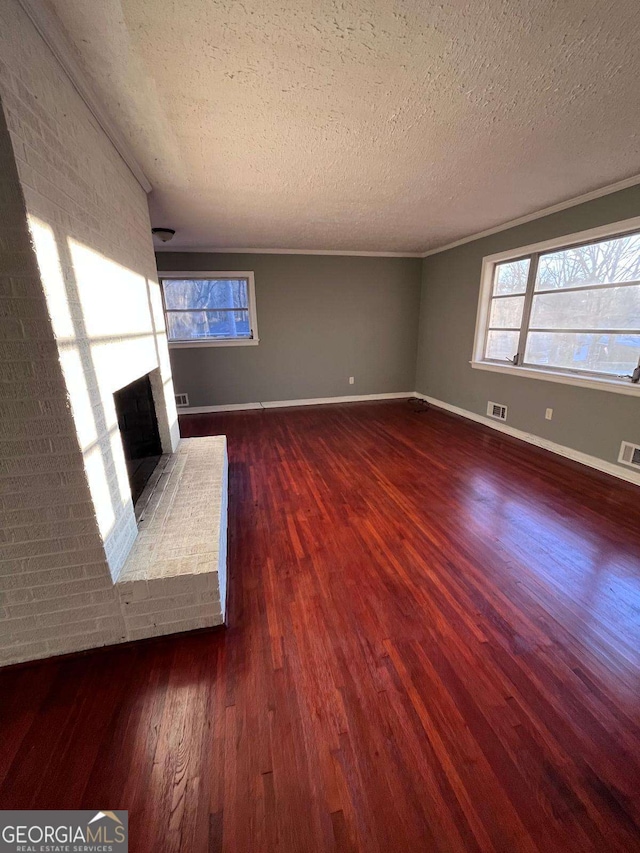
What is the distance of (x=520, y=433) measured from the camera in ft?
12.9

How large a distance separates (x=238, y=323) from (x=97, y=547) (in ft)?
14.6

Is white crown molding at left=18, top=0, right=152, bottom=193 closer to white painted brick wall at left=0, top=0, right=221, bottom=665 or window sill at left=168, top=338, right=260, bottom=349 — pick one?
white painted brick wall at left=0, top=0, right=221, bottom=665

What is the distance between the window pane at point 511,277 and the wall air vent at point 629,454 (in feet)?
6.58

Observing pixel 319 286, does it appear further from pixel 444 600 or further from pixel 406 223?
pixel 444 600

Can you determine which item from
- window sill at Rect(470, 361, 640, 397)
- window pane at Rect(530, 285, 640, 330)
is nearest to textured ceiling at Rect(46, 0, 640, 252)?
window pane at Rect(530, 285, 640, 330)

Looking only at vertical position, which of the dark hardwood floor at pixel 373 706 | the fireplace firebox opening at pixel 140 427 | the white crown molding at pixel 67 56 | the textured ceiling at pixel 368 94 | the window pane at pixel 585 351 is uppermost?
the textured ceiling at pixel 368 94

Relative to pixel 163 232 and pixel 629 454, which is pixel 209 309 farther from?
pixel 629 454

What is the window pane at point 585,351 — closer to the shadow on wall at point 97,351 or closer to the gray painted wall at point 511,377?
the gray painted wall at point 511,377

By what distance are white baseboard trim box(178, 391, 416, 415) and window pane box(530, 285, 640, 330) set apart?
8.69 feet

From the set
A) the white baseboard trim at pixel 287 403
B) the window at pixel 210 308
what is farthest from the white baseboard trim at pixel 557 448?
the window at pixel 210 308

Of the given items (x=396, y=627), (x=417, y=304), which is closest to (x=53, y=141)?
(x=396, y=627)

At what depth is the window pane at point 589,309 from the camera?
2.82m

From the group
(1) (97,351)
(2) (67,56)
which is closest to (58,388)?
(1) (97,351)

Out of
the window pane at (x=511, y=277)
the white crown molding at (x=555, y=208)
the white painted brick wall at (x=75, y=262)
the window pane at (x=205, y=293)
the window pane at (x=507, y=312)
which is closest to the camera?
the white painted brick wall at (x=75, y=262)
